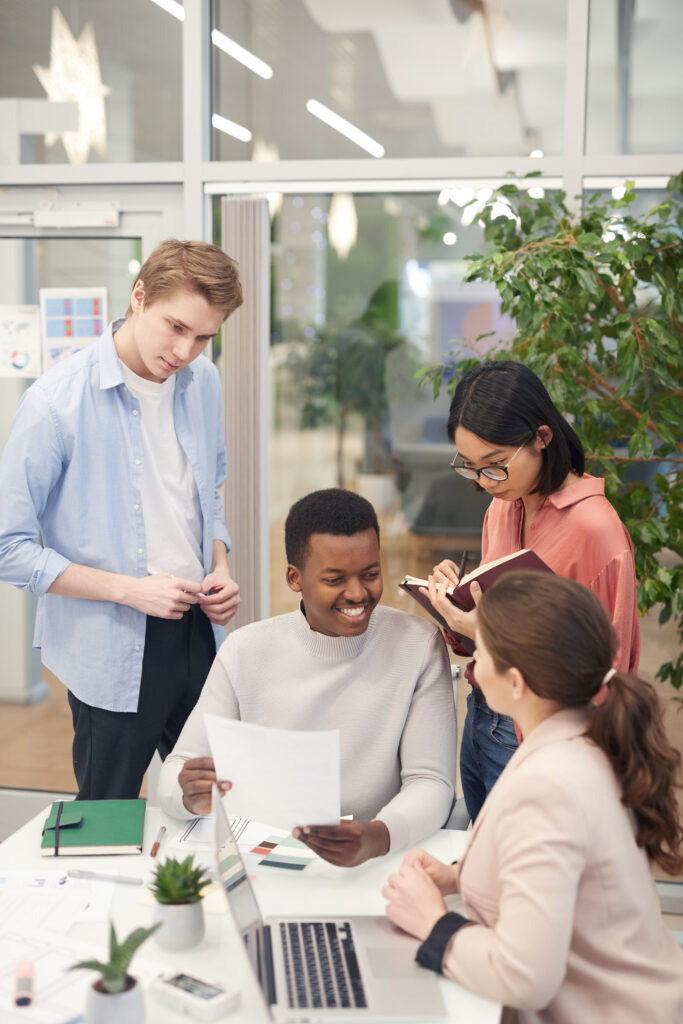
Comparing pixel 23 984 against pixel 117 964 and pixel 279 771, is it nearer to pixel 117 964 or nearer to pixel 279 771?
pixel 117 964

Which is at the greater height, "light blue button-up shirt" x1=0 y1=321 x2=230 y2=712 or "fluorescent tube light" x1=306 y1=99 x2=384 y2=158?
"fluorescent tube light" x1=306 y1=99 x2=384 y2=158

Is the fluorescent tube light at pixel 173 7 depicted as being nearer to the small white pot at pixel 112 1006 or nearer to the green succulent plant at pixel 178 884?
the green succulent plant at pixel 178 884

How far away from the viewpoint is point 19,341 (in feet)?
11.6

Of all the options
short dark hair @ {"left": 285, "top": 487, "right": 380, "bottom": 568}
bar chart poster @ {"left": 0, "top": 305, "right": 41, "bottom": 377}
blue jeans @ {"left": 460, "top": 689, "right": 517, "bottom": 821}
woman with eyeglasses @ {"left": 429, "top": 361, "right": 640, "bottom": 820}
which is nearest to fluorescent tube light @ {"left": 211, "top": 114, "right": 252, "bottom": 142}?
bar chart poster @ {"left": 0, "top": 305, "right": 41, "bottom": 377}

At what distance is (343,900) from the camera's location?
147 cm

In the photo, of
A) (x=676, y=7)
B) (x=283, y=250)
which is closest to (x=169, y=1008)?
(x=283, y=250)

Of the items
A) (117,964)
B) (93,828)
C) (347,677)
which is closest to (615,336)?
(347,677)

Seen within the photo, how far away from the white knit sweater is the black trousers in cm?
36

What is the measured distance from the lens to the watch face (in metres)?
1.20

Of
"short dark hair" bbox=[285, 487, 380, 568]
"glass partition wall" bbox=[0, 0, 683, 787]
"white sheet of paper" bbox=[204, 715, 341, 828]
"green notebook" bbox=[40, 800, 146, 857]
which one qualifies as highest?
"glass partition wall" bbox=[0, 0, 683, 787]

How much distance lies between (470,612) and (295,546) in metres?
0.35

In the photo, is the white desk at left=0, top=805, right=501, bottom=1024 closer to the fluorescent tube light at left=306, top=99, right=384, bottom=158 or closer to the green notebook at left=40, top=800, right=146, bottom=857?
the green notebook at left=40, top=800, right=146, bottom=857

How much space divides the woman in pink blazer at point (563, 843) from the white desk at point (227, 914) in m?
0.08

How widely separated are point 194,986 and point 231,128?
294cm
